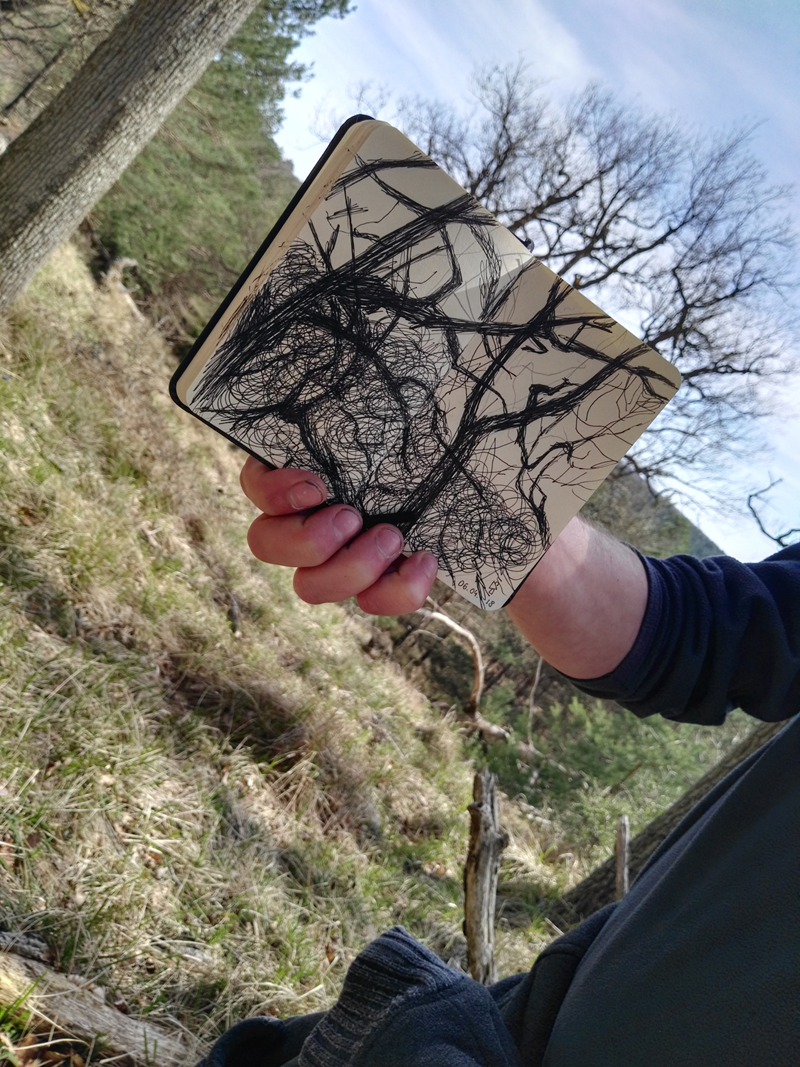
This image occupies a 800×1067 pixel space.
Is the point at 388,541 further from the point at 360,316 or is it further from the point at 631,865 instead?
the point at 631,865

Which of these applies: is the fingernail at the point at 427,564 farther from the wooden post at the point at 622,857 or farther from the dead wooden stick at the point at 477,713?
the dead wooden stick at the point at 477,713

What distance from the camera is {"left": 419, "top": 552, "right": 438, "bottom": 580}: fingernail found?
1089 millimetres

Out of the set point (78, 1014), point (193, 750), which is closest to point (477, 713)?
point (193, 750)

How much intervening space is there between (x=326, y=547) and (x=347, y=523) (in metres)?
0.05

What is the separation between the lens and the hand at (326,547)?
102cm

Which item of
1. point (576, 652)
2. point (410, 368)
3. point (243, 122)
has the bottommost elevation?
point (576, 652)

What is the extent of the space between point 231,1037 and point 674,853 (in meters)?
0.76

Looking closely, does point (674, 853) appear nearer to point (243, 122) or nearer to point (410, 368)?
point (410, 368)

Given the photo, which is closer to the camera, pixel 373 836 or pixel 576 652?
pixel 576 652

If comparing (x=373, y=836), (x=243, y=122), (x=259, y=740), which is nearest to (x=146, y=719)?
(x=259, y=740)

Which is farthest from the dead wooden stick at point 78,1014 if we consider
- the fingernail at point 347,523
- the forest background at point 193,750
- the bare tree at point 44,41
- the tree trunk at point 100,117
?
the bare tree at point 44,41

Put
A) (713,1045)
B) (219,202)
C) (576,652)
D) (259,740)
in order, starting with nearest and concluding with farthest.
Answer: (713,1045), (576,652), (259,740), (219,202)

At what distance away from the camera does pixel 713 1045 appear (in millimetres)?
686

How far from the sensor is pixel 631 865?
3516 millimetres
